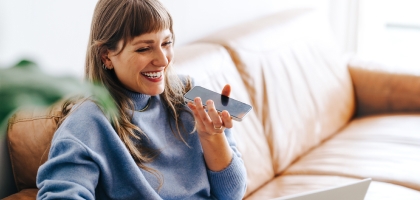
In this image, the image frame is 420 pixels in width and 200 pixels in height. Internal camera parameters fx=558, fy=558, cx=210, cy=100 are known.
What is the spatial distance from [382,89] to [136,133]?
1514 mm

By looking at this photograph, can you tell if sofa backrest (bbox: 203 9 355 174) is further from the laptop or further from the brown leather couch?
the laptop

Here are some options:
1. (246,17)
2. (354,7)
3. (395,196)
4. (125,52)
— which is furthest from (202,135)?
(354,7)

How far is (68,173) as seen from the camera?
1078 millimetres

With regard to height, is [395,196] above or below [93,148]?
below

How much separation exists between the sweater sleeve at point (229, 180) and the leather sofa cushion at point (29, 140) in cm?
39

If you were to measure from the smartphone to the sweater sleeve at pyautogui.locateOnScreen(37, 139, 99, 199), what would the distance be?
0.89ft

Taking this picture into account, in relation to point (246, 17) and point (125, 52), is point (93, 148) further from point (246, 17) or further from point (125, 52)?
point (246, 17)

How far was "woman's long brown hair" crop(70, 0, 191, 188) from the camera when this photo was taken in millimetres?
1161

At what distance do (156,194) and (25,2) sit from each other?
54cm

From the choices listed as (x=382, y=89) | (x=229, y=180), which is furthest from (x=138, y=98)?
(x=382, y=89)

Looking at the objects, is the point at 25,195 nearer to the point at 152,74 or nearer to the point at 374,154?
the point at 152,74

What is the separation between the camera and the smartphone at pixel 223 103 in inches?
47.3

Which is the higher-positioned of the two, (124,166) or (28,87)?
(28,87)

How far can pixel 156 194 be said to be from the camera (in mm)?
1215
